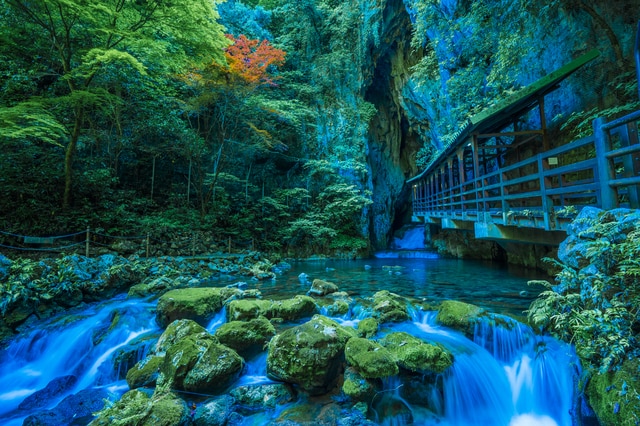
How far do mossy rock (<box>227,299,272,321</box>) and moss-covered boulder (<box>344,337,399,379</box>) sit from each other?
2.51 meters

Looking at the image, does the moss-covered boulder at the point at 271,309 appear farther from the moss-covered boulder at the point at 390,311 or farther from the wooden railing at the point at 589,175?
the wooden railing at the point at 589,175

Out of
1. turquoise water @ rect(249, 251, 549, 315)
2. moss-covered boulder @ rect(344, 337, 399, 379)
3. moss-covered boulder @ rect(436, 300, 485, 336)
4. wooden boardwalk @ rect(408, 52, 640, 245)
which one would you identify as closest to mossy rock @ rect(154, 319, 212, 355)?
moss-covered boulder @ rect(344, 337, 399, 379)

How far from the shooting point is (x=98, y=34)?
10453 mm

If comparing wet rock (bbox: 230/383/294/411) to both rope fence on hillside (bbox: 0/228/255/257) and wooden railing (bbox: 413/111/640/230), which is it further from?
rope fence on hillside (bbox: 0/228/255/257)

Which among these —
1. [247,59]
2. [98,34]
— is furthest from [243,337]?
[247,59]

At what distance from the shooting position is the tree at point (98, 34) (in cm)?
947

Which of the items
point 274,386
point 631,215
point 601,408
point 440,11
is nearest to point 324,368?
point 274,386

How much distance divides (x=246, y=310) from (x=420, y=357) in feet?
11.2

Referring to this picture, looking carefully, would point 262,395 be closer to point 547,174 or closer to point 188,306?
point 188,306

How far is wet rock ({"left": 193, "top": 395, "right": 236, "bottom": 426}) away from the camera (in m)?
3.39

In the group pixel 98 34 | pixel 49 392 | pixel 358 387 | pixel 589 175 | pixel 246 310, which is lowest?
pixel 49 392

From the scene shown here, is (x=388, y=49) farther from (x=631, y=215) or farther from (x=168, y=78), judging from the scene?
(x=631, y=215)

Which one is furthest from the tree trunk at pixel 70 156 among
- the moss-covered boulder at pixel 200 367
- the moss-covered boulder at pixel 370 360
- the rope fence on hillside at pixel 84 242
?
the moss-covered boulder at pixel 370 360

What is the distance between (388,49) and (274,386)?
2276 cm
